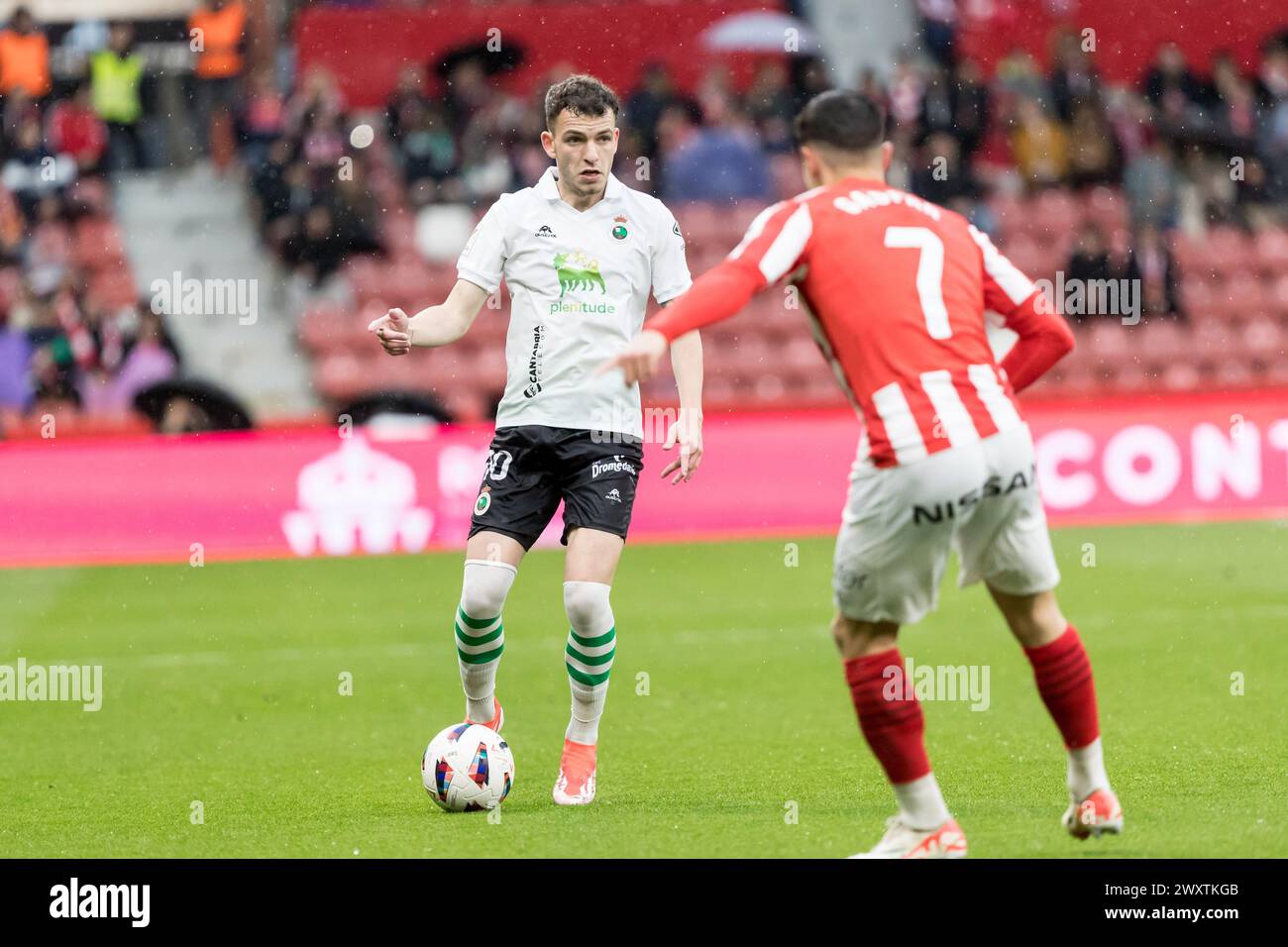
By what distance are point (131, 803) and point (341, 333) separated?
1239 cm

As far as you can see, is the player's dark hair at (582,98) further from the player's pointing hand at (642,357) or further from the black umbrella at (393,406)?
the black umbrella at (393,406)

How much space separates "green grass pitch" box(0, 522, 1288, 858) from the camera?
629 cm

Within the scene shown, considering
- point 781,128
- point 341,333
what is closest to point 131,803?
point 341,333

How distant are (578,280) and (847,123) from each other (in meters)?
1.84

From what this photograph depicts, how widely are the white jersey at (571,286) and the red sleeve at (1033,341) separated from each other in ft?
5.76

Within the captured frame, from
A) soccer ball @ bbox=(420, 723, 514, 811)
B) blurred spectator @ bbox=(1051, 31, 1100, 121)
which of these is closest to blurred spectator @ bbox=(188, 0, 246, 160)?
blurred spectator @ bbox=(1051, 31, 1100, 121)

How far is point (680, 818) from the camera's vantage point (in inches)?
253

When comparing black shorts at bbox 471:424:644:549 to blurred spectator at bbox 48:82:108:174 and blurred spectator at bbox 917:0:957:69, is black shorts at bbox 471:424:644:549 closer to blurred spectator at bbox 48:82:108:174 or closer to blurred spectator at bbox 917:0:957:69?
blurred spectator at bbox 48:82:108:174

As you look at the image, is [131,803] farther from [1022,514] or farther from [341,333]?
[341,333]

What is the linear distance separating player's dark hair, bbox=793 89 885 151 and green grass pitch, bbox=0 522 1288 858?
1983 millimetres

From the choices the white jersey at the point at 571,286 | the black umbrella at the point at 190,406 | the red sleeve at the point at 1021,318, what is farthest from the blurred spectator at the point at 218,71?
the red sleeve at the point at 1021,318

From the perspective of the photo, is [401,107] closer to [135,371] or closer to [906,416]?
[135,371]

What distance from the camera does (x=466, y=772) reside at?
669 centimetres

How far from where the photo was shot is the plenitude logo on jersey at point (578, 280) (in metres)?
7.00
